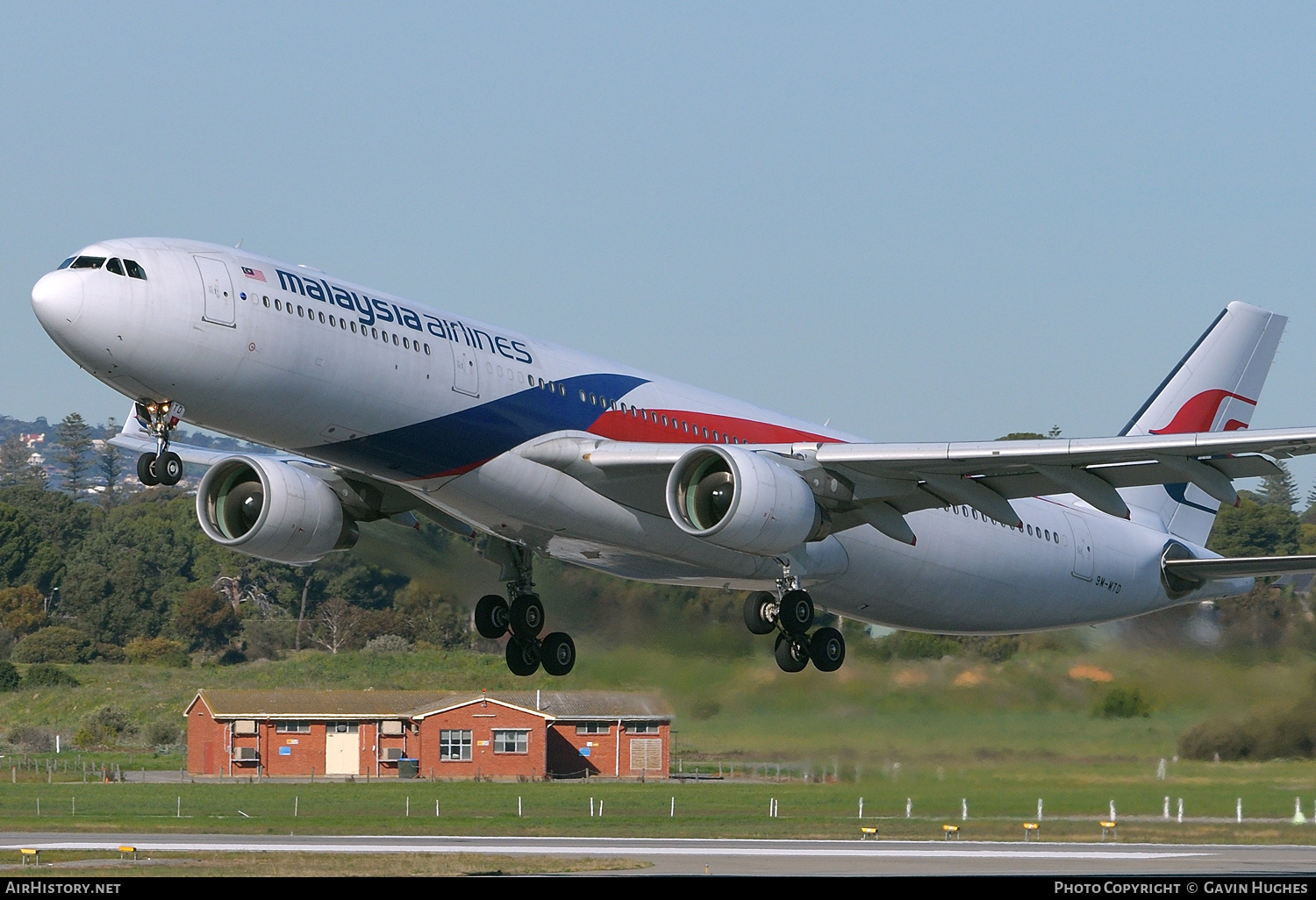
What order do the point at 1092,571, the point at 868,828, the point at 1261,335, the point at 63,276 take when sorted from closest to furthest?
the point at 63,276, the point at 1092,571, the point at 1261,335, the point at 868,828

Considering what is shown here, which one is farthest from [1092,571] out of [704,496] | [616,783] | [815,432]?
[616,783]

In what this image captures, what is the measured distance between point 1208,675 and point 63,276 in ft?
72.4

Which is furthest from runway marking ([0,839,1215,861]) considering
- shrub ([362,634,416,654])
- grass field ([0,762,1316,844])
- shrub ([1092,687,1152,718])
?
shrub ([362,634,416,654])

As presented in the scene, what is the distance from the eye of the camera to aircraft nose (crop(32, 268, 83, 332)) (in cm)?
2203

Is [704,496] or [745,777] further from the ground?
[704,496]

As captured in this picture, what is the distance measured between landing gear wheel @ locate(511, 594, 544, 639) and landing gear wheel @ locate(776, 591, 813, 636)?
15.7ft

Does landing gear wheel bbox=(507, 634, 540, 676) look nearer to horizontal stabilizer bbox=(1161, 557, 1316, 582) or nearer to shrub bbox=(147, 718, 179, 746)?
horizontal stabilizer bbox=(1161, 557, 1316, 582)

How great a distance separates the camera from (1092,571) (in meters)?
34.2

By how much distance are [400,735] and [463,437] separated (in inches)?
1576

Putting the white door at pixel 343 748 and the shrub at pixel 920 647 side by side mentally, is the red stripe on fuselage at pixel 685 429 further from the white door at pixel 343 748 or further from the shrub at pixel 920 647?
the white door at pixel 343 748

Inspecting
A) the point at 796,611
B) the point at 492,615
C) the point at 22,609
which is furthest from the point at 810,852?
the point at 22,609

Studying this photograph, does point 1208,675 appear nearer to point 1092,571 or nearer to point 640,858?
point 1092,571

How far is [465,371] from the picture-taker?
25438mm

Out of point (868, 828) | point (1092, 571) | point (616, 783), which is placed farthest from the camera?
point (616, 783)
